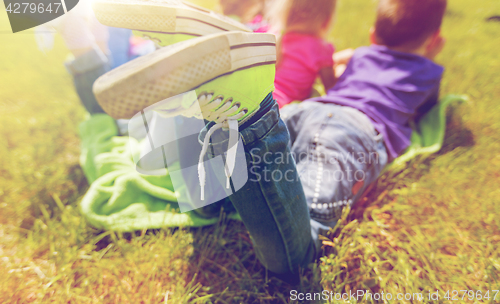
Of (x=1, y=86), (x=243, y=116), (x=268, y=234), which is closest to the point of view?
(x=243, y=116)

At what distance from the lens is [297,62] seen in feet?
5.11

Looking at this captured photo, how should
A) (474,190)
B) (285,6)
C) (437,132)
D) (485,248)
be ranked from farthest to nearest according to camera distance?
(285,6), (437,132), (474,190), (485,248)

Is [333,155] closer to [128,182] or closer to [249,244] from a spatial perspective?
[249,244]

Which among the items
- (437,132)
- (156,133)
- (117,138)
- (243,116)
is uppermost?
(243,116)

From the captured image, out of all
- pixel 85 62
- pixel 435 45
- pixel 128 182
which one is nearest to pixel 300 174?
pixel 128 182

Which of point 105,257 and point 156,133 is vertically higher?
point 156,133

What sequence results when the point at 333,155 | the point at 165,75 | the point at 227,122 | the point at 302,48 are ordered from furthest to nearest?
the point at 302,48 → the point at 333,155 → the point at 227,122 → the point at 165,75

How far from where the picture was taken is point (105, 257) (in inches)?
40.0

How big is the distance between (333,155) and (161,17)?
76 cm

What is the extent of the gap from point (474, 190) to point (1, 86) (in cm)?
→ 374

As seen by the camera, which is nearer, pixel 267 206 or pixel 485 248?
pixel 267 206

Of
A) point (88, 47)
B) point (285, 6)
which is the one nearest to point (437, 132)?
point (285, 6)

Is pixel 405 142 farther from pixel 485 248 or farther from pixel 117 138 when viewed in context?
pixel 117 138

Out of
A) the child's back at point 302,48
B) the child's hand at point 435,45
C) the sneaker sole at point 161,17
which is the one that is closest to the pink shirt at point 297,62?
the child's back at point 302,48
